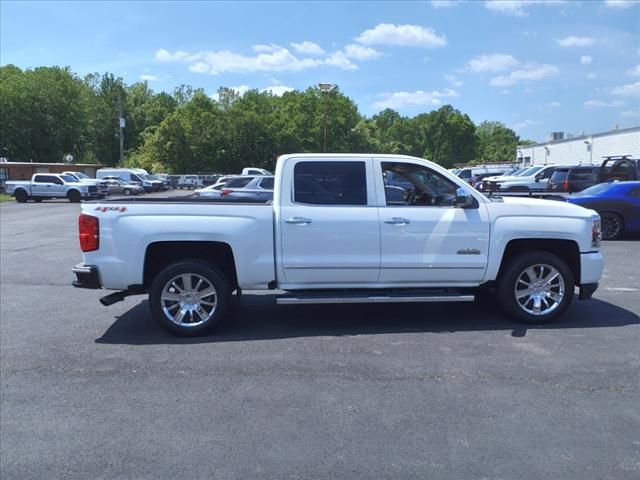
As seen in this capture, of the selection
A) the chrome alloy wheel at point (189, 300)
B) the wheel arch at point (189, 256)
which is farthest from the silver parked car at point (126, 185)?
the chrome alloy wheel at point (189, 300)

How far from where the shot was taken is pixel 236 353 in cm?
538

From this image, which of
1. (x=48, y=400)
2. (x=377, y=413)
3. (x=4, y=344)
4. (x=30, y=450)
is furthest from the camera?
(x=4, y=344)

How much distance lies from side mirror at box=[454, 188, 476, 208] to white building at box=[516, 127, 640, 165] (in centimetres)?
3106

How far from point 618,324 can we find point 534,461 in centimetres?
353

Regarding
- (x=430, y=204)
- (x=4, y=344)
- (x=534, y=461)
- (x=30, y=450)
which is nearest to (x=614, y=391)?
(x=534, y=461)

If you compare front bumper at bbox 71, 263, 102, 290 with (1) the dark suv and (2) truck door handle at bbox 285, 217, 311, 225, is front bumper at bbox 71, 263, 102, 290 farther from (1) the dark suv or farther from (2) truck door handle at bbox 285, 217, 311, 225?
(1) the dark suv

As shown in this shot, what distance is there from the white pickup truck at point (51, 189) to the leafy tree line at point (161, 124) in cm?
3282

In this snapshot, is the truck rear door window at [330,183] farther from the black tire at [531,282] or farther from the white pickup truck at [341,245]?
the black tire at [531,282]

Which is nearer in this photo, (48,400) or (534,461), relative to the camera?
(534,461)

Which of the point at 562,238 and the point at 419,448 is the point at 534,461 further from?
the point at 562,238

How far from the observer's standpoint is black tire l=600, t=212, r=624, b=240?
13.6m

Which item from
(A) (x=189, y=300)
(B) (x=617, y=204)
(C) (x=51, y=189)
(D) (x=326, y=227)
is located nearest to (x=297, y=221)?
(D) (x=326, y=227)

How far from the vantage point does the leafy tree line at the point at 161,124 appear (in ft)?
222

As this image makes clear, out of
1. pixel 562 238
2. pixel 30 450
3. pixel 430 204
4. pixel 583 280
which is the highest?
pixel 430 204
